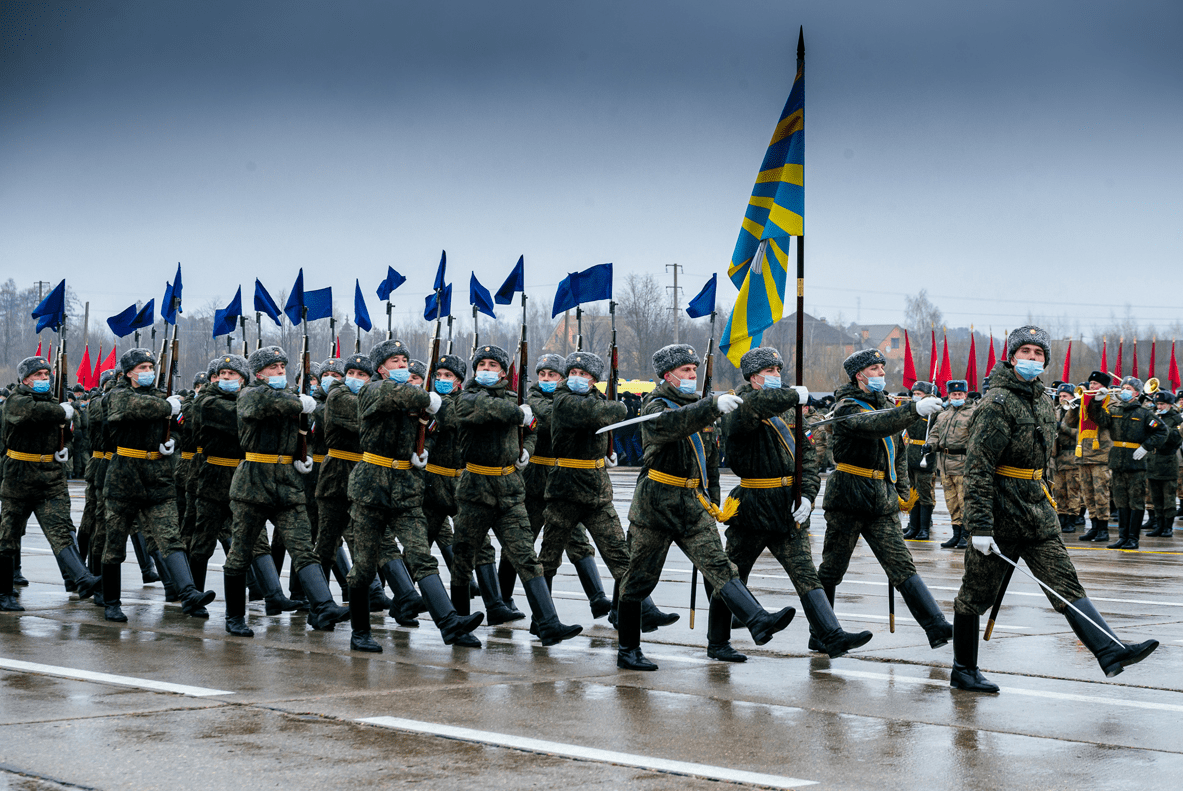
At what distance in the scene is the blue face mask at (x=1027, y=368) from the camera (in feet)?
25.0

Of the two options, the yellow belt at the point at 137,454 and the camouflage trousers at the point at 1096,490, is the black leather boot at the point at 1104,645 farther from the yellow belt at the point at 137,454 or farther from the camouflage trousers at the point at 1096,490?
the camouflage trousers at the point at 1096,490

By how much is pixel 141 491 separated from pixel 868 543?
5.55 m

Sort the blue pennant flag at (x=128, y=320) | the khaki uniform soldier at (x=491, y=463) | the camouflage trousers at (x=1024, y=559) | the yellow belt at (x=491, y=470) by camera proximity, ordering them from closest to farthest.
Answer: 1. the camouflage trousers at (x=1024, y=559)
2. the khaki uniform soldier at (x=491, y=463)
3. the yellow belt at (x=491, y=470)
4. the blue pennant flag at (x=128, y=320)

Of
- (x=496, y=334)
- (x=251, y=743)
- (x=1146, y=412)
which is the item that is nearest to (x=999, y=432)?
(x=251, y=743)

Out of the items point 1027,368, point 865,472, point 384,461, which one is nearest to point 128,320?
point 384,461

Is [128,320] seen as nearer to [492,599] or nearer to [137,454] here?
[137,454]

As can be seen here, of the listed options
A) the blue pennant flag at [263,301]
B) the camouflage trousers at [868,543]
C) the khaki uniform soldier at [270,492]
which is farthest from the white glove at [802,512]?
the blue pennant flag at [263,301]

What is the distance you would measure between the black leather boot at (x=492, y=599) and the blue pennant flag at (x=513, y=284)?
141 inches

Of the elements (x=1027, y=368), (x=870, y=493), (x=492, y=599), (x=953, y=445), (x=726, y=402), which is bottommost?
(x=492, y=599)

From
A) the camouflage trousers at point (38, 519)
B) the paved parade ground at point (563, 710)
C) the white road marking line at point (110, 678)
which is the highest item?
the camouflage trousers at point (38, 519)

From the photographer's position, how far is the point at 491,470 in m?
9.52

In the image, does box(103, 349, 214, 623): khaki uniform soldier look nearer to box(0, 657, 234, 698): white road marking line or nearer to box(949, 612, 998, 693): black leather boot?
box(0, 657, 234, 698): white road marking line

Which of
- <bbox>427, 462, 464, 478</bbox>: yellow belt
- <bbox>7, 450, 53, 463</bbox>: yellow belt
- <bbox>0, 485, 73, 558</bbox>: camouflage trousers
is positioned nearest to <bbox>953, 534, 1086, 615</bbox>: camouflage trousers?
<bbox>427, 462, 464, 478</bbox>: yellow belt

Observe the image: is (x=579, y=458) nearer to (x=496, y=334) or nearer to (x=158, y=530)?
(x=158, y=530)
